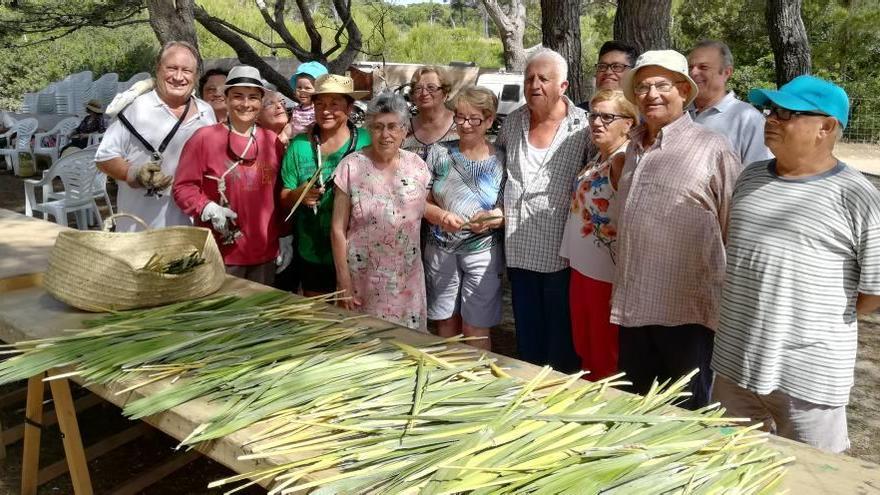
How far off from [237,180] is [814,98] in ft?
7.08

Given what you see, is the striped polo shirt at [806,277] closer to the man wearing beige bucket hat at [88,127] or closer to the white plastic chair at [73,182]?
the white plastic chair at [73,182]

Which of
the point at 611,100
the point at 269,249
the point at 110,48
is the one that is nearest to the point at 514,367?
the point at 611,100

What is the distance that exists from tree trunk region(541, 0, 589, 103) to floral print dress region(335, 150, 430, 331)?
3483 mm

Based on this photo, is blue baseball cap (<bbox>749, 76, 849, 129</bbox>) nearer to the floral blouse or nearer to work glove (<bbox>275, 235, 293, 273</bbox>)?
the floral blouse

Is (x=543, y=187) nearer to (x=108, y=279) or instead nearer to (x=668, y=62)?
(x=668, y=62)

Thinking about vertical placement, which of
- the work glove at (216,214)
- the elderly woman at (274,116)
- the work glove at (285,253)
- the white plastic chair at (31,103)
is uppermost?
the white plastic chair at (31,103)

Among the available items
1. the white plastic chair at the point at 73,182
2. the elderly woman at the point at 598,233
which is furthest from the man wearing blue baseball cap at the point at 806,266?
the white plastic chair at the point at 73,182

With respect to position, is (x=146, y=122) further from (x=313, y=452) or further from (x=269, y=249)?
(x=313, y=452)

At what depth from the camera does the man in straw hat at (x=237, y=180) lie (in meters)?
3.02

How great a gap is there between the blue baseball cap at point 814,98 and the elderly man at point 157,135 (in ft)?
7.84

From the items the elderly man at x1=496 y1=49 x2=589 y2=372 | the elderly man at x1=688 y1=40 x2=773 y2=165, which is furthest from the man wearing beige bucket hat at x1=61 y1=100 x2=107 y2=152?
the elderly man at x1=688 y1=40 x2=773 y2=165

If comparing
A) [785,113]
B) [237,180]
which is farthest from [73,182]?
[785,113]

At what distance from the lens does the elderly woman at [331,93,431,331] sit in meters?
2.92

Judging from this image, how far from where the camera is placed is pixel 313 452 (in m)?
1.53
